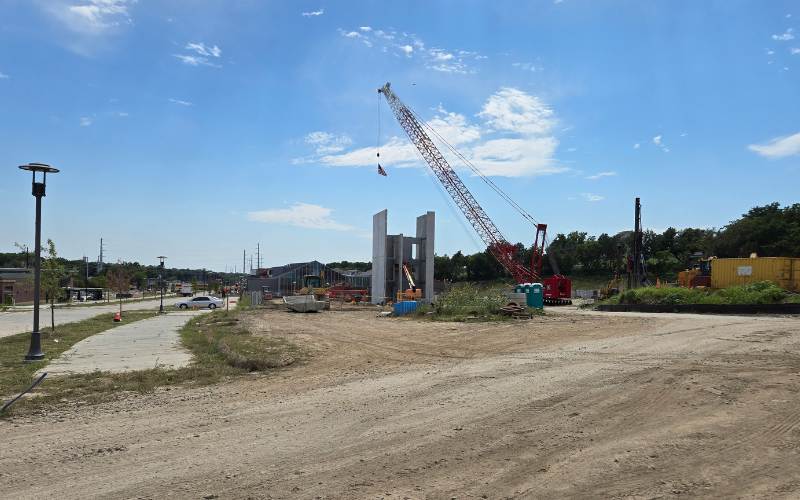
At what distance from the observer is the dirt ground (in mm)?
4801

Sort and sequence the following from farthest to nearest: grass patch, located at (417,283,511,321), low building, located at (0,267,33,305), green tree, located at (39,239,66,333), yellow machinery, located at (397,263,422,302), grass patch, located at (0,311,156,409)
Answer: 1. low building, located at (0,267,33,305)
2. yellow machinery, located at (397,263,422,302)
3. grass patch, located at (417,283,511,321)
4. green tree, located at (39,239,66,333)
5. grass patch, located at (0,311,156,409)

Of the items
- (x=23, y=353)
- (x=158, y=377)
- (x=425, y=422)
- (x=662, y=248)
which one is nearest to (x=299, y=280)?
(x=23, y=353)

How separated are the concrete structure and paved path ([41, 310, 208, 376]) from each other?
3396cm

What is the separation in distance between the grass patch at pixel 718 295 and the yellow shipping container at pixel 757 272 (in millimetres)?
1922

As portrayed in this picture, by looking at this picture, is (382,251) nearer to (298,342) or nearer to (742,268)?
(742,268)

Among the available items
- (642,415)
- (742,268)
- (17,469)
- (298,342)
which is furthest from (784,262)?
(17,469)

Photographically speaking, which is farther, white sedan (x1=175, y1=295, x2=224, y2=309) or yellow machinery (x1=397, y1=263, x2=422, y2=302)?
white sedan (x1=175, y1=295, x2=224, y2=309)

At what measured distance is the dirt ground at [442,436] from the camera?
480 centimetres

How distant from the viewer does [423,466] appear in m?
5.28

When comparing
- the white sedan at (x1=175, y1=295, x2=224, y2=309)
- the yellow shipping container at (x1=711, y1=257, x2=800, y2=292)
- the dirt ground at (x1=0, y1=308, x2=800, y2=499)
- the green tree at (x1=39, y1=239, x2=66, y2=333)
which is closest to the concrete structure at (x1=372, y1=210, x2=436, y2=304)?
the white sedan at (x1=175, y1=295, x2=224, y2=309)

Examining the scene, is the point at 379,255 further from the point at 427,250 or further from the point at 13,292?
the point at 13,292

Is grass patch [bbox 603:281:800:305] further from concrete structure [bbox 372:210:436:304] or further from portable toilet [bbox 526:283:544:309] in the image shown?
concrete structure [bbox 372:210:436:304]

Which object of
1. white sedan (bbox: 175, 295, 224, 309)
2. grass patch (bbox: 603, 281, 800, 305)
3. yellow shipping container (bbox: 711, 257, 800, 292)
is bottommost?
white sedan (bbox: 175, 295, 224, 309)

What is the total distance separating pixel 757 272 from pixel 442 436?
3380cm
